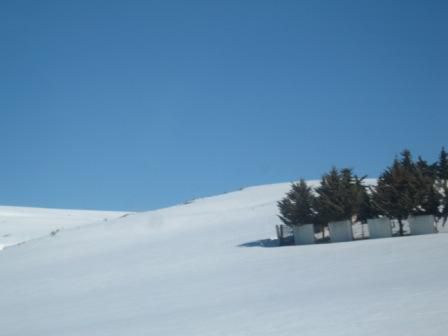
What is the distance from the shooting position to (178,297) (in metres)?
17.6

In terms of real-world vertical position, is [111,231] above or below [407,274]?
above

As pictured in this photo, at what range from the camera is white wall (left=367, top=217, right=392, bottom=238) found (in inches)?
1001

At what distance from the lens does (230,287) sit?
18062mm

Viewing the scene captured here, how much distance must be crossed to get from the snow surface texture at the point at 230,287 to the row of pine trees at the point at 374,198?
6.84 ft

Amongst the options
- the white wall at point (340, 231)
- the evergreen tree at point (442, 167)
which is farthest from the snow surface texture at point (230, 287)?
the evergreen tree at point (442, 167)

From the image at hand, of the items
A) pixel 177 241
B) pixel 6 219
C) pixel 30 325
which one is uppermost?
pixel 6 219

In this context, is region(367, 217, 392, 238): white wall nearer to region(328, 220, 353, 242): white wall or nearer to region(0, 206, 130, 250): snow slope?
region(328, 220, 353, 242): white wall

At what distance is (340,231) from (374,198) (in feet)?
7.86

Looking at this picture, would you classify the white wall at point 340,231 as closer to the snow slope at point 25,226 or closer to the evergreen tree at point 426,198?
the evergreen tree at point 426,198

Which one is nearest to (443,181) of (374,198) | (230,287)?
(374,198)

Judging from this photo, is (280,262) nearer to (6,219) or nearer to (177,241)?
(177,241)

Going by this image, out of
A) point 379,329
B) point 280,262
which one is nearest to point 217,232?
point 280,262

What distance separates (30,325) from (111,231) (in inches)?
1077

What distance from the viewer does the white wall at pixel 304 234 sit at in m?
28.2
